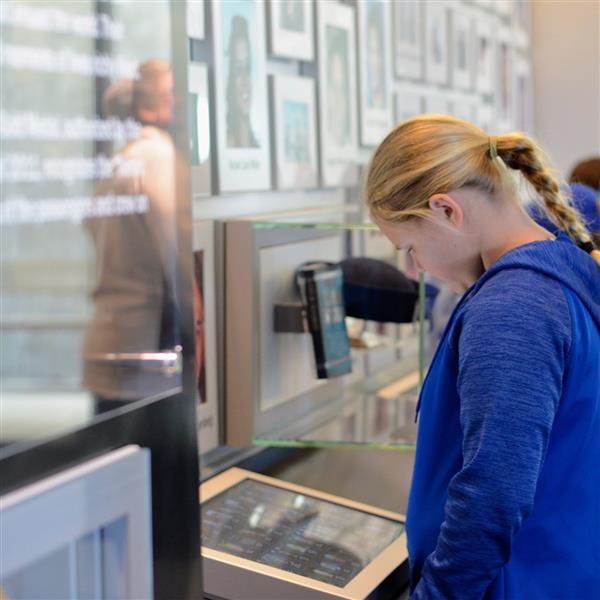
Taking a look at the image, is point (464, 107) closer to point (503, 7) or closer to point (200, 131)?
point (503, 7)

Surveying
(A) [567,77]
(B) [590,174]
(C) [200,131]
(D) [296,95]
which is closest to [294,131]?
(D) [296,95]

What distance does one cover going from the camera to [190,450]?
95cm

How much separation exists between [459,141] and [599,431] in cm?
43

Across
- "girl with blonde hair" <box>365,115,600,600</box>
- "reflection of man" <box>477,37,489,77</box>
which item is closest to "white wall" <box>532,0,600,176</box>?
"reflection of man" <box>477,37,489,77</box>

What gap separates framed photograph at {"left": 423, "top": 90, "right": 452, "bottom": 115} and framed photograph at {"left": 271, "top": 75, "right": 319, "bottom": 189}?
846 millimetres

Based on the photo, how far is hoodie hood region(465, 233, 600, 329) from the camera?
1.29m

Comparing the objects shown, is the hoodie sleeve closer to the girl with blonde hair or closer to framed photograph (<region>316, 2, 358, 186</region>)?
the girl with blonde hair

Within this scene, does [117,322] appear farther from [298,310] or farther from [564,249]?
[298,310]

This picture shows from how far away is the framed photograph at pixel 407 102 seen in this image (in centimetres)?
288

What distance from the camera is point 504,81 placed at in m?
3.81

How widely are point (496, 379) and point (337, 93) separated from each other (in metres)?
1.40

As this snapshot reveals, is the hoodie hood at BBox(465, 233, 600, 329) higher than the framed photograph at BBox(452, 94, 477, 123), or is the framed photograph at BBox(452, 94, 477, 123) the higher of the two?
the framed photograph at BBox(452, 94, 477, 123)

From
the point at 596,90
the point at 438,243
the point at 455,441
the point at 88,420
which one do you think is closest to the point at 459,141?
the point at 438,243

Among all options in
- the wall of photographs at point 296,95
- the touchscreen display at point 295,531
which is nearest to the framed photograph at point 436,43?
the wall of photographs at point 296,95
